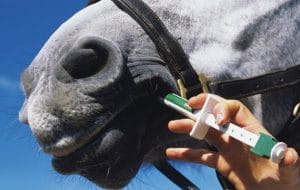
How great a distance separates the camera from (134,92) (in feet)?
8.35

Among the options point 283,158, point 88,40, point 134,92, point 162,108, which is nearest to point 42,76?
point 88,40

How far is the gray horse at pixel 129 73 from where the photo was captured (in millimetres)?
2436

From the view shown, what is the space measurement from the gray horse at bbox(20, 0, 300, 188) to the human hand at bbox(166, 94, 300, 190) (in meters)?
0.46

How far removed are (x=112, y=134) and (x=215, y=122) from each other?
61 centimetres

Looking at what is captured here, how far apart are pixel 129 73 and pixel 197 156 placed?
2.02 ft

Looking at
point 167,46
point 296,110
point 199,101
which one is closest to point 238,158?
point 199,101

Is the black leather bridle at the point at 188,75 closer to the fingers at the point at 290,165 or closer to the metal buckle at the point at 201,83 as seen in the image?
the metal buckle at the point at 201,83

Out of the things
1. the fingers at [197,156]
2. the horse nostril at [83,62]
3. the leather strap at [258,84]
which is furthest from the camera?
the leather strap at [258,84]

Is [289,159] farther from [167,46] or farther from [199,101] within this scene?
[167,46]

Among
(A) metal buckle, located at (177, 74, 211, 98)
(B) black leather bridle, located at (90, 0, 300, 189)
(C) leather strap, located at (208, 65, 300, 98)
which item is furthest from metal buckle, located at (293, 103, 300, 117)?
(A) metal buckle, located at (177, 74, 211, 98)

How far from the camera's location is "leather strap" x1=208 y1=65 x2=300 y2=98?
2.72m

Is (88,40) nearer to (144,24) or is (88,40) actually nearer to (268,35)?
(144,24)

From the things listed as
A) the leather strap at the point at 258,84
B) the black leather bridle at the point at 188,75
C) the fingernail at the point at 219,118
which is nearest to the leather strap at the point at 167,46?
the black leather bridle at the point at 188,75

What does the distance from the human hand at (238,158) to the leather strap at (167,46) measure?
0.53 meters
